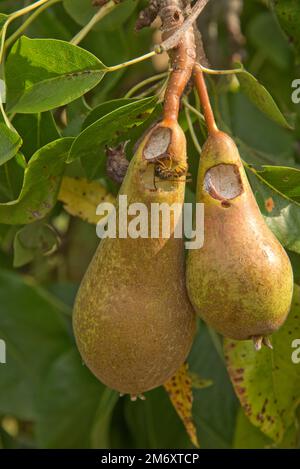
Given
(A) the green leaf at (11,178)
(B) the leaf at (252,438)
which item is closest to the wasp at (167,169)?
(A) the green leaf at (11,178)

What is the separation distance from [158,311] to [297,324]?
1.13ft

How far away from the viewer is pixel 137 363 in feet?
3.27

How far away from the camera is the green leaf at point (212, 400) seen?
5.51 ft

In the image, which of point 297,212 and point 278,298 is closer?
point 278,298

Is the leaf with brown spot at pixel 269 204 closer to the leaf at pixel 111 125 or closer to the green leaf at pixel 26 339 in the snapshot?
the leaf at pixel 111 125

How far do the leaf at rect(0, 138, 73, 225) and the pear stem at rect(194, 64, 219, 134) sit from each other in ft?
0.54

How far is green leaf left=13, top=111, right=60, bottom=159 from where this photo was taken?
1.18 metres

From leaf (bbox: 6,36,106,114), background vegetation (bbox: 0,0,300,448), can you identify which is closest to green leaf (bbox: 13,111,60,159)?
background vegetation (bbox: 0,0,300,448)

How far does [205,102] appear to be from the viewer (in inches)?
39.8

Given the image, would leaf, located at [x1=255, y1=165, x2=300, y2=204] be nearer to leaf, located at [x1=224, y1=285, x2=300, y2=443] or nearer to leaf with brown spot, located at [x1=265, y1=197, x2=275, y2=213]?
leaf with brown spot, located at [x1=265, y1=197, x2=275, y2=213]

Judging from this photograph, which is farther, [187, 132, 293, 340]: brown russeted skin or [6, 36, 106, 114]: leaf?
[6, 36, 106, 114]: leaf

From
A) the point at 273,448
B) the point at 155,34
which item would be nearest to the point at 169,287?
the point at 273,448

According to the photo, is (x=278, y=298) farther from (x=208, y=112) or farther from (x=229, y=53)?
(x=229, y=53)

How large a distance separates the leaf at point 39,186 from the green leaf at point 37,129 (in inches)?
2.8
